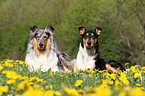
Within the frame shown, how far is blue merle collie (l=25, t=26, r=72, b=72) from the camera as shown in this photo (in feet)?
21.2

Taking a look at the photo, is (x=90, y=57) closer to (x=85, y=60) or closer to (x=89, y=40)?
(x=85, y=60)

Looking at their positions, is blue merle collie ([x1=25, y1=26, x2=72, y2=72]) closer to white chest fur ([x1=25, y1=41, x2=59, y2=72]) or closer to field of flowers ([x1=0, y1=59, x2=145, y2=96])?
white chest fur ([x1=25, y1=41, x2=59, y2=72])

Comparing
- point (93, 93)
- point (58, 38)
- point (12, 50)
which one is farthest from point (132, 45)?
point (93, 93)

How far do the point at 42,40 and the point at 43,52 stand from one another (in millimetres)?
420

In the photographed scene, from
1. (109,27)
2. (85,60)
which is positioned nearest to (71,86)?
(85,60)

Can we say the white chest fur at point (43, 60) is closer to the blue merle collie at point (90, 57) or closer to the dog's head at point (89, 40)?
the blue merle collie at point (90, 57)

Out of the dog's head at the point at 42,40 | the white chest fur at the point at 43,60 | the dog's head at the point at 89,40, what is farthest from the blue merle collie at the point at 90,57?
the dog's head at the point at 42,40

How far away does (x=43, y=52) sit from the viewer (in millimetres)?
6602

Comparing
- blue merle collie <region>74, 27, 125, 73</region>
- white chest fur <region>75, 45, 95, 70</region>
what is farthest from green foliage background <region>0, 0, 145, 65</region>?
white chest fur <region>75, 45, 95, 70</region>

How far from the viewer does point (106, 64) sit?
6488mm

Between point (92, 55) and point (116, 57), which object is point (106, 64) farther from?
point (116, 57)

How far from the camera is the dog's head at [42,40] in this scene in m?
6.41

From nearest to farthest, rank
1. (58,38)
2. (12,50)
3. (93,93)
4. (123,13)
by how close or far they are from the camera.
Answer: (93,93) → (123,13) → (58,38) → (12,50)

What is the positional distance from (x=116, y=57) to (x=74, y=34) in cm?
408
